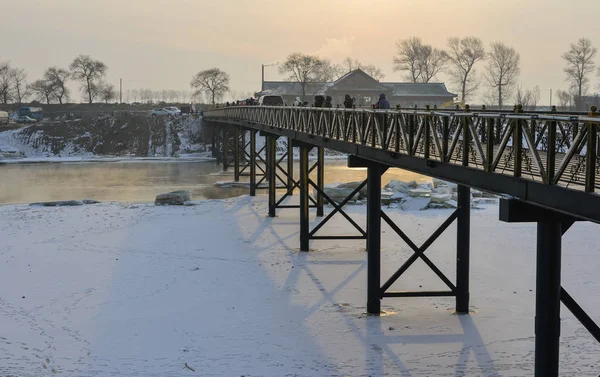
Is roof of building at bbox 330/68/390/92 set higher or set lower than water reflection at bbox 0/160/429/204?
higher

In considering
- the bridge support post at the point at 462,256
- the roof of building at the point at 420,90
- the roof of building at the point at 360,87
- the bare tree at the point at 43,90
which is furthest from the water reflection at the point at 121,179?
the bare tree at the point at 43,90

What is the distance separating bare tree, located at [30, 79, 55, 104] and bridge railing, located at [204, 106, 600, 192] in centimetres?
11382

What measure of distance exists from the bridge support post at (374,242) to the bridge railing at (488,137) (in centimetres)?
82

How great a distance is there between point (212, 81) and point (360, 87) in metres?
32.7

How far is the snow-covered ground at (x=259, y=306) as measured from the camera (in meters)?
13.8

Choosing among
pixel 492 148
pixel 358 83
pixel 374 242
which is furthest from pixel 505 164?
pixel 358 83

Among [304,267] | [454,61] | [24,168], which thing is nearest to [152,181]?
[24,168]

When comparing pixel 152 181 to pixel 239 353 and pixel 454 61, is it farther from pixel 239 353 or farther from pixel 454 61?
pixel 454 61

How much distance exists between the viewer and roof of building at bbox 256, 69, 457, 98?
97375 mm

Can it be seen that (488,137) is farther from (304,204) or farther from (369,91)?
(369,91)

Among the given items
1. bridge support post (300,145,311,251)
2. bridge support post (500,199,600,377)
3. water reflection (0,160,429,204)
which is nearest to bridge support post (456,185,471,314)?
bridge support post (500,199,600,377)

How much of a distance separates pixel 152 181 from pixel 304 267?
100 feet

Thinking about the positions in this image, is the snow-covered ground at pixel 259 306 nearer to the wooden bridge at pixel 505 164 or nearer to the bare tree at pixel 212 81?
the wooden bridge at pixel 505 164

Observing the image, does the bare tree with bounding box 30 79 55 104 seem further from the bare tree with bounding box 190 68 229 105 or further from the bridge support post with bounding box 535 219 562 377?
the bridge support post with bounding box 535 219 562 377
